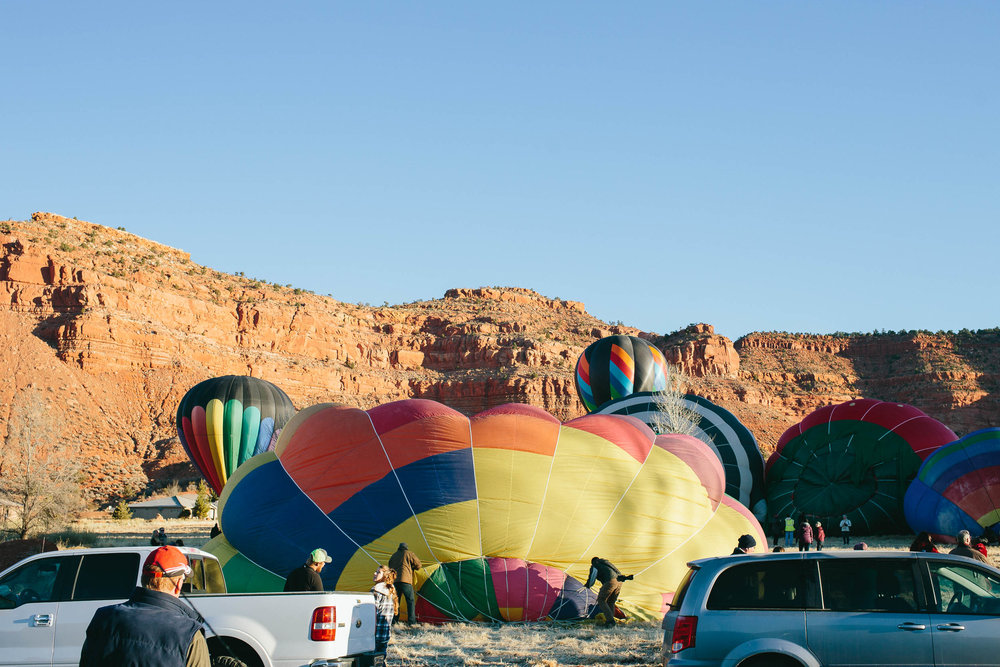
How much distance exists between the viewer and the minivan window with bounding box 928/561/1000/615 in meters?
6.92

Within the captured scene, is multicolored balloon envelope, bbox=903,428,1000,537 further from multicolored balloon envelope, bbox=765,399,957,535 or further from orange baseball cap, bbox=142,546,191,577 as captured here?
orange baseball cap, bbox=142,546,191,577

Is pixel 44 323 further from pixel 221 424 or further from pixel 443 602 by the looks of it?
pixel 443 602

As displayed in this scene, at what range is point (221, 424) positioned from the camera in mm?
29484

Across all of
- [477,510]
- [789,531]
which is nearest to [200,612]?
[477,510]

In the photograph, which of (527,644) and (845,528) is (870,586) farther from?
(845,528)

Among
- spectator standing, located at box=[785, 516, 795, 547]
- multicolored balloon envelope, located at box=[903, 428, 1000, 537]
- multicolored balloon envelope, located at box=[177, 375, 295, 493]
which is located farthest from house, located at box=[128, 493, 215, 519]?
multicolored balloon envelope, located at box=[903, 428, 1000, 537]

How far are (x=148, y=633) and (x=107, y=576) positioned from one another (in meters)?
4.18

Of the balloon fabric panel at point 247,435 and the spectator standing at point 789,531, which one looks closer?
the spectator standing at point 789,531

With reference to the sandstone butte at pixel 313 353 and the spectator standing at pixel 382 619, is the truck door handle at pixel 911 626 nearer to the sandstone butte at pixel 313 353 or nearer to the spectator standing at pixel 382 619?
the spectator standing at pixel 382 619

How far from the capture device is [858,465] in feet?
89.4

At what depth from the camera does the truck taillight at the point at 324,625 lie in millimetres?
A: 7309

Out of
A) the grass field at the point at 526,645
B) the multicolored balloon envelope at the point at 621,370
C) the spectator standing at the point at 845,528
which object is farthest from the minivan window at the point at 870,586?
the multicolored balloon envelope at the point at 621,370

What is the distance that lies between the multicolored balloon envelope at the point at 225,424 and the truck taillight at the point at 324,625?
2248 cm

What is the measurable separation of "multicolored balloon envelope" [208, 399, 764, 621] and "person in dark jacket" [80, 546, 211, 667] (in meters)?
8.00
